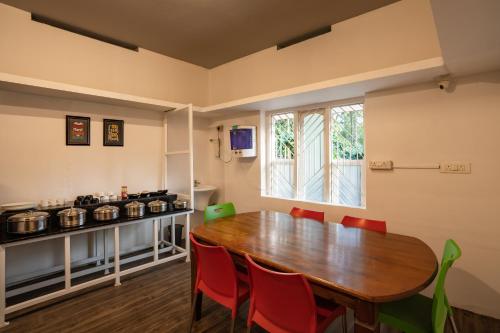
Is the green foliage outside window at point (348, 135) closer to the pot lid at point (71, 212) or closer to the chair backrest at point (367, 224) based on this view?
the chair backrest at point (367, 224)

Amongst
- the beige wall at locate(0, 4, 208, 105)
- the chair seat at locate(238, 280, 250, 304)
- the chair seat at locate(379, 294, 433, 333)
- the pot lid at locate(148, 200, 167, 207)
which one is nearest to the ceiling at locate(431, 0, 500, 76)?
the chair seat at locate(379, 294, 433, 333)

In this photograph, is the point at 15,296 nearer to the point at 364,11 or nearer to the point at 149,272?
the point at 149,272

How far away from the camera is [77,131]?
127 inches

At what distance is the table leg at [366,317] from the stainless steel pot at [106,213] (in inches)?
102

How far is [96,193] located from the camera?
10.9ft

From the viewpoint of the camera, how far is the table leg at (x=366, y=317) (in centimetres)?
124

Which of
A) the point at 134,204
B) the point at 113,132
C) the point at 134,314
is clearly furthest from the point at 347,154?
the point at 113,132

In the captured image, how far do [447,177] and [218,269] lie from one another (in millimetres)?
2222

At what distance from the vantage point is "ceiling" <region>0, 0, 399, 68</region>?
268 centimetres

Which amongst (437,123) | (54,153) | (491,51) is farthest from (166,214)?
(491,51)

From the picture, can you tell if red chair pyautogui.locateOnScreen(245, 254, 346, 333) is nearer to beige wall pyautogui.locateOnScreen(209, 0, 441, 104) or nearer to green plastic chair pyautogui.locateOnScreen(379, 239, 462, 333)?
green plastic chair pyautogui.locateOnScreen(379, 239, 462, 333)

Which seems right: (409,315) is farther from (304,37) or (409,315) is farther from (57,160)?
(57,160)

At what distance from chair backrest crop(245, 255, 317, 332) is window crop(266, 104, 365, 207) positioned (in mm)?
2043

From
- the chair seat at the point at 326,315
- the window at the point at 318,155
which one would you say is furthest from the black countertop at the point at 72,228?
the chair seat at the point at 326,315
